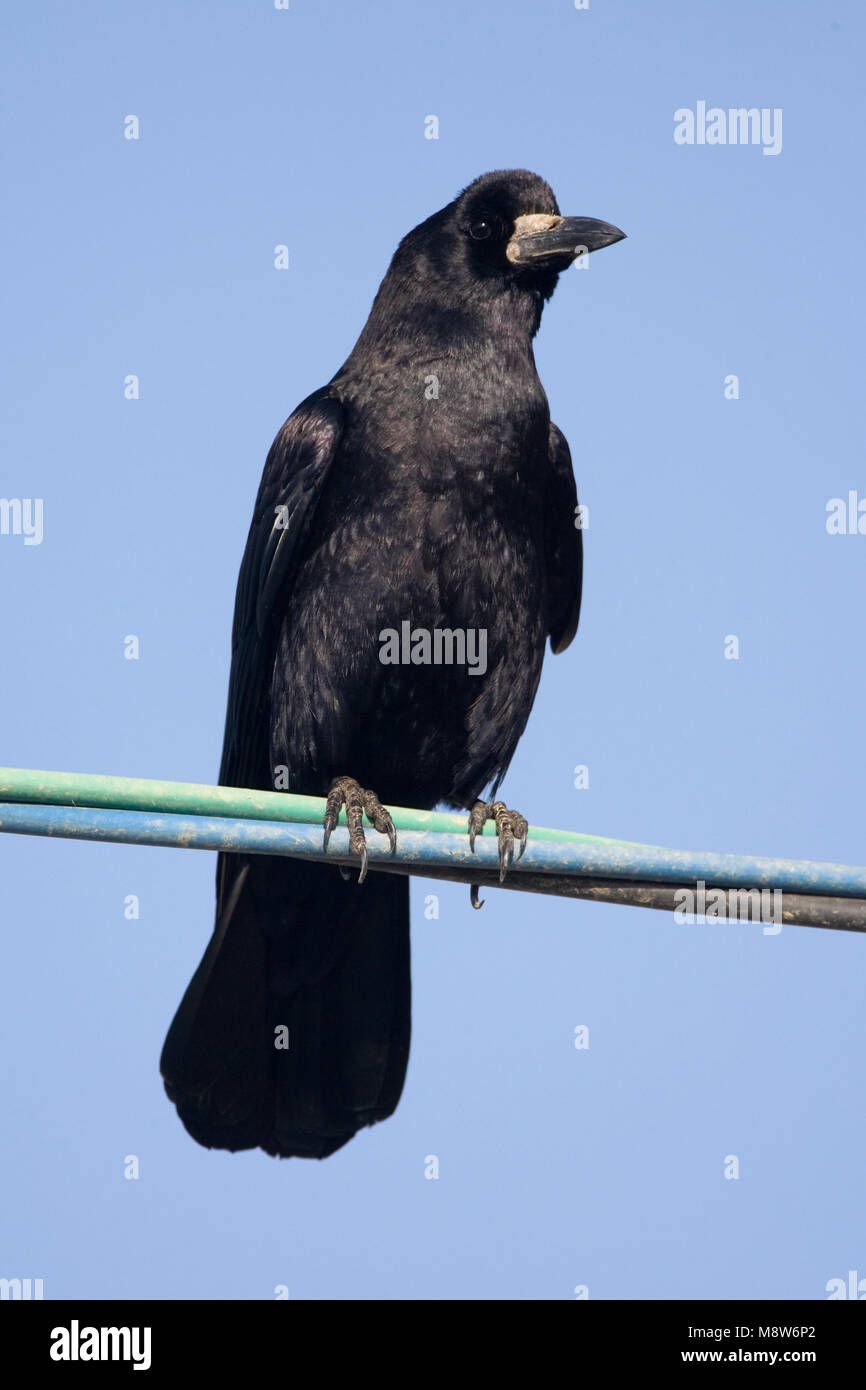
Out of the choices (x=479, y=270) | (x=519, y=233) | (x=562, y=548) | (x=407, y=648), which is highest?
(x=519, y=233)

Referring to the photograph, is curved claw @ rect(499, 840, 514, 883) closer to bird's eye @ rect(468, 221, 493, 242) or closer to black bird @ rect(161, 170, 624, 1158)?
black bird @ rect(161, 170, 624, 1158)

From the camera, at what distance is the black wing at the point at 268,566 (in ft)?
18.0

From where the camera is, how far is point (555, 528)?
6.12 m

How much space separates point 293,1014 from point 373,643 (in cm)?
133

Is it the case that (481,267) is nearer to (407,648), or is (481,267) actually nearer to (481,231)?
(481,231)

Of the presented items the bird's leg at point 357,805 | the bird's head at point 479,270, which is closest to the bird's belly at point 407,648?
the bird's leg at point 357,805

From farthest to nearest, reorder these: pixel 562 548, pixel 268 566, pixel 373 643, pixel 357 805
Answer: pixel 562 548 → pixel 268 566 → pixel 373 643 → pixel 357 805

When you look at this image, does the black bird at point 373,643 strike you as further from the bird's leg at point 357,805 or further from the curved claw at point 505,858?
the curved claw at point 505,858

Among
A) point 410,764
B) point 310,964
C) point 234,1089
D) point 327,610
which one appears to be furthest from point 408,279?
point 234,1089

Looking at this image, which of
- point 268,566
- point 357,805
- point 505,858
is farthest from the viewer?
point 268,566

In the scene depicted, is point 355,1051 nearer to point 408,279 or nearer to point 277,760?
point 277,760

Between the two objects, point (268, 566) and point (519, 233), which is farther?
point (519, 233)

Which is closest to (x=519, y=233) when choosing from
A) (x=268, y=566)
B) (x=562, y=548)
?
(x=562, y=548)

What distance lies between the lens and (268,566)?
5566 millimetres
